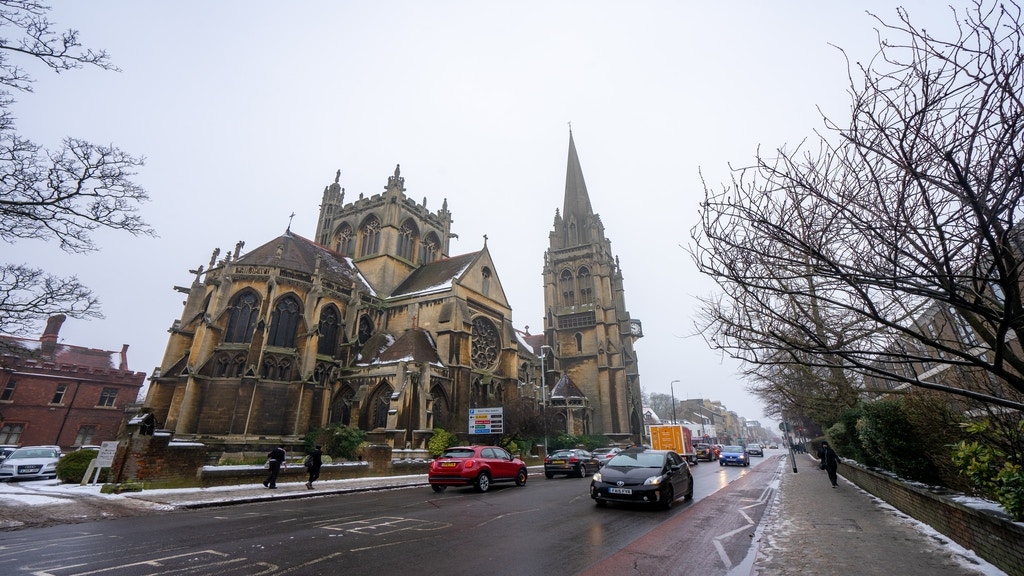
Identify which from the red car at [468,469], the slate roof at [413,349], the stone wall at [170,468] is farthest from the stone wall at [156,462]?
the slate roof at [413,349]

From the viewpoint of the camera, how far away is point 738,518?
8703 millimetres

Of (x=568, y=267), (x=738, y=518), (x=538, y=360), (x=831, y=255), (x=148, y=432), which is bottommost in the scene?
(x=738, y=518)

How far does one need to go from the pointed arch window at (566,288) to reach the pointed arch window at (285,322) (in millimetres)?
29917

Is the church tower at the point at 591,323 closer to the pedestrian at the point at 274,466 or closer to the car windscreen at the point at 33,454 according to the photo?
the pedestrian at the point at 274,466

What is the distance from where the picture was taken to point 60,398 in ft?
102

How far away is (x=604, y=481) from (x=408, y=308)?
23.0m

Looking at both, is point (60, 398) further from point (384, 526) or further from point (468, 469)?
point (384, 526)

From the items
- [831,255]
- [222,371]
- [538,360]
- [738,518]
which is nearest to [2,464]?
[222,371]

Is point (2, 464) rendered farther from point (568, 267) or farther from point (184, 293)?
point (568, 267)

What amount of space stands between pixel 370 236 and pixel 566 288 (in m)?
22.3

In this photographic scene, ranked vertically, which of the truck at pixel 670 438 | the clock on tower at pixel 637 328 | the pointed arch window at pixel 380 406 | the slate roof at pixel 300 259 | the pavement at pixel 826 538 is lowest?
the pavement at pixel 826 538

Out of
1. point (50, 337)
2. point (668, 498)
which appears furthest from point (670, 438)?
point (50, 337)

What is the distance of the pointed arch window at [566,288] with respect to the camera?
1915 inches

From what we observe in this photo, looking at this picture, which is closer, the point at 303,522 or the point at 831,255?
the point at 831,255
